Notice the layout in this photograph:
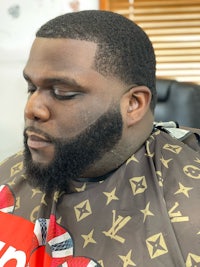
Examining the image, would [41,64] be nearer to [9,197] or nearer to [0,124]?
[9,197]

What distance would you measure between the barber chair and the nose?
0.65m

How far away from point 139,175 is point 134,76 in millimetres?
235

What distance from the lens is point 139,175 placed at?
960 millimetres

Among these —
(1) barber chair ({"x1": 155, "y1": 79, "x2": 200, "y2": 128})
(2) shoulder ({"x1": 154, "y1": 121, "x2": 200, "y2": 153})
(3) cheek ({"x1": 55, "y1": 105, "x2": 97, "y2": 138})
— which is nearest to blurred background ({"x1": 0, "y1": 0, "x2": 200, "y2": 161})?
(1) barber chair ({"x1": 155, "y1": 79, "x2": 200, "y2": 128})

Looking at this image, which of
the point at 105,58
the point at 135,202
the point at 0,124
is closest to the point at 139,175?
the point at 135,202

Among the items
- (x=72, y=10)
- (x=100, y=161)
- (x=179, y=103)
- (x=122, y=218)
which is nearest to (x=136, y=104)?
(x=100, y=161)

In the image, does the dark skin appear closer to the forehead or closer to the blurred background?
the forehead

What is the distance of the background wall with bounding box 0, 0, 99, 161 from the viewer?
68.4 inches

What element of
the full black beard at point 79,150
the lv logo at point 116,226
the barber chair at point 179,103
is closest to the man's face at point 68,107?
the full black beard at point 79,150

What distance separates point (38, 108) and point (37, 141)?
0.27 ft

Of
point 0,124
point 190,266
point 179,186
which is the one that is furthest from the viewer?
point 0,124

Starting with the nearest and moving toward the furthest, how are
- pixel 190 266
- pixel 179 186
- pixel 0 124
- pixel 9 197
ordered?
pixel 190 266
pixel 179 186
pixel 9 197
pixel 0 124

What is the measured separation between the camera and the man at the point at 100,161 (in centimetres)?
85

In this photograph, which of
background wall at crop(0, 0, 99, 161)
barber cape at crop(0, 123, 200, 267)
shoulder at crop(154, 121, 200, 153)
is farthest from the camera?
background wall at crop(0, 0, 99, 161)
